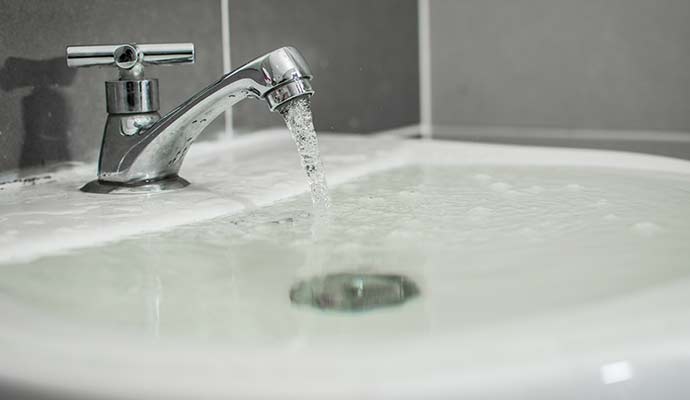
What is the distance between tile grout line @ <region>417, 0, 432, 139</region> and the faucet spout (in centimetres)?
73

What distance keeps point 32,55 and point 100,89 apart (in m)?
0.09

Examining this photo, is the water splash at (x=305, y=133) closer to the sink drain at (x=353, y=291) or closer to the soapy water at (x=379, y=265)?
the soapy water at (x=379, y=265)

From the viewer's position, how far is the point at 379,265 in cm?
50

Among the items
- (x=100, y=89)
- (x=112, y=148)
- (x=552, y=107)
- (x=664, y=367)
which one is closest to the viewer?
(x=664, y=367)

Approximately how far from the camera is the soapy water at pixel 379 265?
1.32ft

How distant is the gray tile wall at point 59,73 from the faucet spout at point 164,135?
0.27ft

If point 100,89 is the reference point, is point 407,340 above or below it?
below

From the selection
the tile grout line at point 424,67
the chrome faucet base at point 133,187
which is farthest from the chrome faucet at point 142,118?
the tile grout line at point 424,67

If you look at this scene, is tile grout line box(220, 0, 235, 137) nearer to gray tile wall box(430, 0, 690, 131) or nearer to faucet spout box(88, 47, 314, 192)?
faucet spout box(88, 47, 314, 192)

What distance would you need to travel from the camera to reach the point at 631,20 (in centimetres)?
127

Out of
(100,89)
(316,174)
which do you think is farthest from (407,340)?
(100,89)

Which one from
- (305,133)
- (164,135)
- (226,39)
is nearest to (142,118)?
(164,135)

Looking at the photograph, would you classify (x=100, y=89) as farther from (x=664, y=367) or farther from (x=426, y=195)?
(x=664, y=367)

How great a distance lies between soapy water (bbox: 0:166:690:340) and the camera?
40 cm
